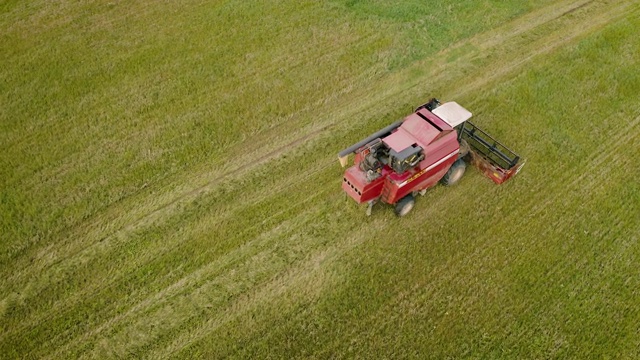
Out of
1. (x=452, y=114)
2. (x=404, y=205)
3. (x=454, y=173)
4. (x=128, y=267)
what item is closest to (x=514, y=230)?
(x=454, y=173)

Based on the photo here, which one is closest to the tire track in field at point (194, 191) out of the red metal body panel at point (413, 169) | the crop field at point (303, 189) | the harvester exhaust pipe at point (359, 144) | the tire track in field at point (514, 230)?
the crop field at point (303, 189)

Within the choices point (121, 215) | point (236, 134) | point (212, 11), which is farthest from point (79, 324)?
point (212, 11)

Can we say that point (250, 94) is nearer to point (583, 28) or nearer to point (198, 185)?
point (198, 185)

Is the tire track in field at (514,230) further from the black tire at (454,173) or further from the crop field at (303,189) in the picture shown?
the black tire at (454,173)

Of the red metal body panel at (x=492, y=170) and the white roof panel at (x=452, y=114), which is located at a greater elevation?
the white roof panel at (x=452, y=114)

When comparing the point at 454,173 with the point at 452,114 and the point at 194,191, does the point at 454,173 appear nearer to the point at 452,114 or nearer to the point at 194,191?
the point at 452,114

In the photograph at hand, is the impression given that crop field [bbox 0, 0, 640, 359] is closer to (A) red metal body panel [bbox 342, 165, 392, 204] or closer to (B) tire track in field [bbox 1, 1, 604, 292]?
(B) tire track in field [bbox 1, 1, 604, 292]

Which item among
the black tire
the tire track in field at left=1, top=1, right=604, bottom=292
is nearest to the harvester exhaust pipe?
the black tire
